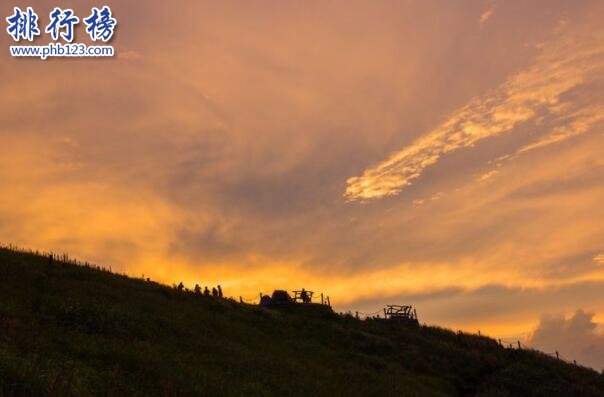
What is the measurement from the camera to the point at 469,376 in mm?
48000

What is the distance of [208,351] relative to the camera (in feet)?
99.3

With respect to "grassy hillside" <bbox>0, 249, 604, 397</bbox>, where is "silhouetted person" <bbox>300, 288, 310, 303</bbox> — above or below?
above

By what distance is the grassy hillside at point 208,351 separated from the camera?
66.0 ft

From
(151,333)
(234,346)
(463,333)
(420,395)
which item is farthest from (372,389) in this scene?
(463,333)

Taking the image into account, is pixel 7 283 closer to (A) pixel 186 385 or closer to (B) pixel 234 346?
(B) pixel 234 346

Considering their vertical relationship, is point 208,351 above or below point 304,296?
below

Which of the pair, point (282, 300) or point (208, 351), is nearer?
point (208, 351)

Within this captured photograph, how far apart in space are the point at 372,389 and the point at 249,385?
35.9 ft

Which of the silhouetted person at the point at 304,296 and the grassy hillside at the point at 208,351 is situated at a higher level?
the silhouetted person at the point at 304,296

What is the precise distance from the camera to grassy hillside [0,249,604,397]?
66.0ft

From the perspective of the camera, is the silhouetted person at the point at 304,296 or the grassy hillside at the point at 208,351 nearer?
the grassy hillside at the point at 208,351

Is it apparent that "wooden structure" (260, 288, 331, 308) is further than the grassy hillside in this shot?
Yes

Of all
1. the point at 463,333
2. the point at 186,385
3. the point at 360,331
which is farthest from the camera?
the point at 463,333

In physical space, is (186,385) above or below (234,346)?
below
